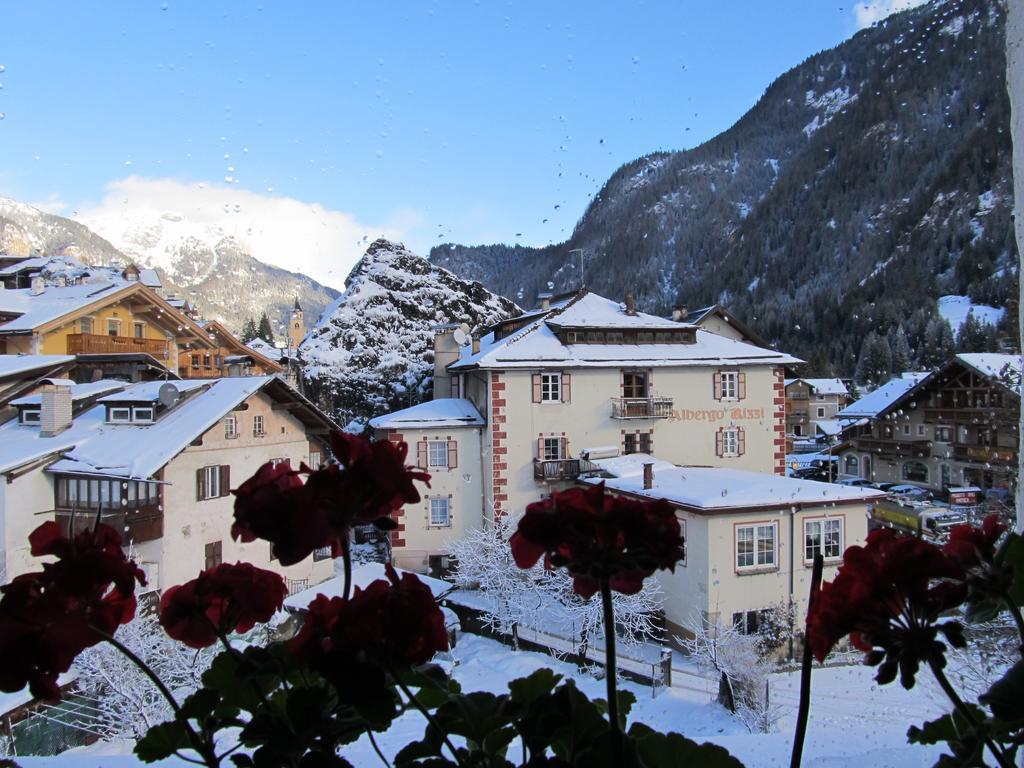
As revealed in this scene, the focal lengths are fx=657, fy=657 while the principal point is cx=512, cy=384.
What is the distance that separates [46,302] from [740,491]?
1293cm

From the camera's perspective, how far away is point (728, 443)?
1063 centimetres

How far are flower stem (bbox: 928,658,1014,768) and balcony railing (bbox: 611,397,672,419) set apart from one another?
31.5 ft

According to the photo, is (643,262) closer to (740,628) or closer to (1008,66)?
(740,628)

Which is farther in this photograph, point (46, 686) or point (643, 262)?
point (643, 262)

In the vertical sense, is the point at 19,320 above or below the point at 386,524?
above

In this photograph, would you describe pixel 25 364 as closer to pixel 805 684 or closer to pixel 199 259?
pixel 805 684

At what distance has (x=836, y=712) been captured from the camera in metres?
4.19

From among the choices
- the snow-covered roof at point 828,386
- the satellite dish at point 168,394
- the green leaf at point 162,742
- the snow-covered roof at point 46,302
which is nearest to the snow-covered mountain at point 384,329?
the snow-covered roof at point 46,302

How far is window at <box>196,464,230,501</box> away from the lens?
725cm

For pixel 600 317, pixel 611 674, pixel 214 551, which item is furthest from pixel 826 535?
pixel 611 674

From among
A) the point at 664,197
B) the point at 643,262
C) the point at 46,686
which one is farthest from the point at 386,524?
the point at 664,197

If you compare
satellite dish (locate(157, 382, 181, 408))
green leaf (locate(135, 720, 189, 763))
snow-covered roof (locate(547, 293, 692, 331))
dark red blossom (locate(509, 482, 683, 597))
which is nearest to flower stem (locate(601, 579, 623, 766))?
dark red blossom (locate(509, 482, 683, 597))

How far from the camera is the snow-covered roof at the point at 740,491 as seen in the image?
6906 mm

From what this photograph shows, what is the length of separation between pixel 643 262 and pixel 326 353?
49.5 m
